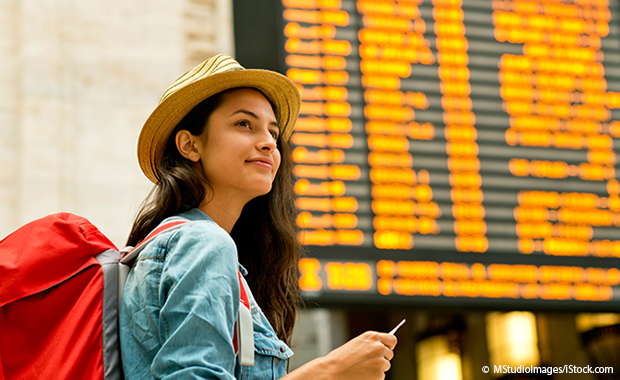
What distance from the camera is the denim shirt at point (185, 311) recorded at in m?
1.27

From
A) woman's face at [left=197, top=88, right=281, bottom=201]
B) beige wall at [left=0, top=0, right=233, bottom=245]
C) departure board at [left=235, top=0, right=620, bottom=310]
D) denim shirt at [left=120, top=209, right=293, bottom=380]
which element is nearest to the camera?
denim shirt at [left=120, top=209, right=293, bottom=380]

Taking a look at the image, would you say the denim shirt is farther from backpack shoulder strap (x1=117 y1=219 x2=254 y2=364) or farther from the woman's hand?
the woman's hand

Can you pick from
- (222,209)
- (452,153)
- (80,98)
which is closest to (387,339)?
(222,209)

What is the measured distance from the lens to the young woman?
130 cm

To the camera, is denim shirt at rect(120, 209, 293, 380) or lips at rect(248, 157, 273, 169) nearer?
denim shirt at rect(120, 209, 293, 380)

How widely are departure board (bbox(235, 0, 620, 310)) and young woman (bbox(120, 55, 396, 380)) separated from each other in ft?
6.33

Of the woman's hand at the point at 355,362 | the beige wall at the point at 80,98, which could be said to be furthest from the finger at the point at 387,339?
the beige wall at the point at 80,98

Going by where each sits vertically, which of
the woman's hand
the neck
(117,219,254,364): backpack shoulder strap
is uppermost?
the neck

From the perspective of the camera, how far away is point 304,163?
4141 millimetres

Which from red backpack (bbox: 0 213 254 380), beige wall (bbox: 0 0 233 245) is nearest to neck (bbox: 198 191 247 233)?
red backpack (bbox: 0 213 254 380)

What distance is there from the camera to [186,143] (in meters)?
1.77

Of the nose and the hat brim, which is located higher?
the hat brim

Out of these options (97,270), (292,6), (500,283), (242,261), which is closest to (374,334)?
(97,270)

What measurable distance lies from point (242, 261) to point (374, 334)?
0.63m
